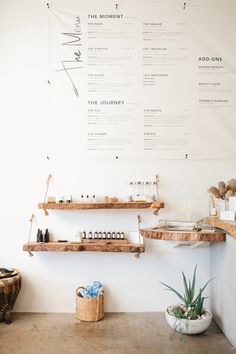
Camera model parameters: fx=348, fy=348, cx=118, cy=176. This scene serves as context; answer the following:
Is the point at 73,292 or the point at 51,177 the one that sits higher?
the point at 51,177

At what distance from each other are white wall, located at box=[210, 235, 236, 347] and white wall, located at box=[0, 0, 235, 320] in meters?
0.25

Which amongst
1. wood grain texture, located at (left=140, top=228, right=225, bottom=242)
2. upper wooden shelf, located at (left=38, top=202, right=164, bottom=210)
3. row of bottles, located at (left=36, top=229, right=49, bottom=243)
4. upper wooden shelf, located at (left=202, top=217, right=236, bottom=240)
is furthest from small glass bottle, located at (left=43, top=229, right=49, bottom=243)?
upper wooden shelf, located at (left=202, top=217, right=236, bottom=240)

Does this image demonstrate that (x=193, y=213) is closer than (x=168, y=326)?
No

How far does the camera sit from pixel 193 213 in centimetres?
332

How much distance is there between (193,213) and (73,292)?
1.37 m

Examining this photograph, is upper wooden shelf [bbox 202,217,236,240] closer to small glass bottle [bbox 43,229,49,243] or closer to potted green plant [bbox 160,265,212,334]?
potted green plant [bbox 160,265,212,334]

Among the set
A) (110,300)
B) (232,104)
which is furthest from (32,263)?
(232,104)

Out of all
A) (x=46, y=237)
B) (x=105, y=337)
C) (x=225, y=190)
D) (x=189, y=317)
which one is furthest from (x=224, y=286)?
(x=46, y=237)

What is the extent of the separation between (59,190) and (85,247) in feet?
2.00

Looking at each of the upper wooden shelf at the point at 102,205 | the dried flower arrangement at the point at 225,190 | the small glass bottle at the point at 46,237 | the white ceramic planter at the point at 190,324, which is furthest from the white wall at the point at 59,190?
the white ceramic planter at the point at 190,324

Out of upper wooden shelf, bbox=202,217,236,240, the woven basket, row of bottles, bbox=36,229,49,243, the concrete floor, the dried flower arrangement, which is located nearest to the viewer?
upper wooden shelf, bbox=202,217,236,240

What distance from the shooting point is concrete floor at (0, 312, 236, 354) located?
259cm

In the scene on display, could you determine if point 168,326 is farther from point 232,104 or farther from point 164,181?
point 232,104

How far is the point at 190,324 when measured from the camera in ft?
8.96
